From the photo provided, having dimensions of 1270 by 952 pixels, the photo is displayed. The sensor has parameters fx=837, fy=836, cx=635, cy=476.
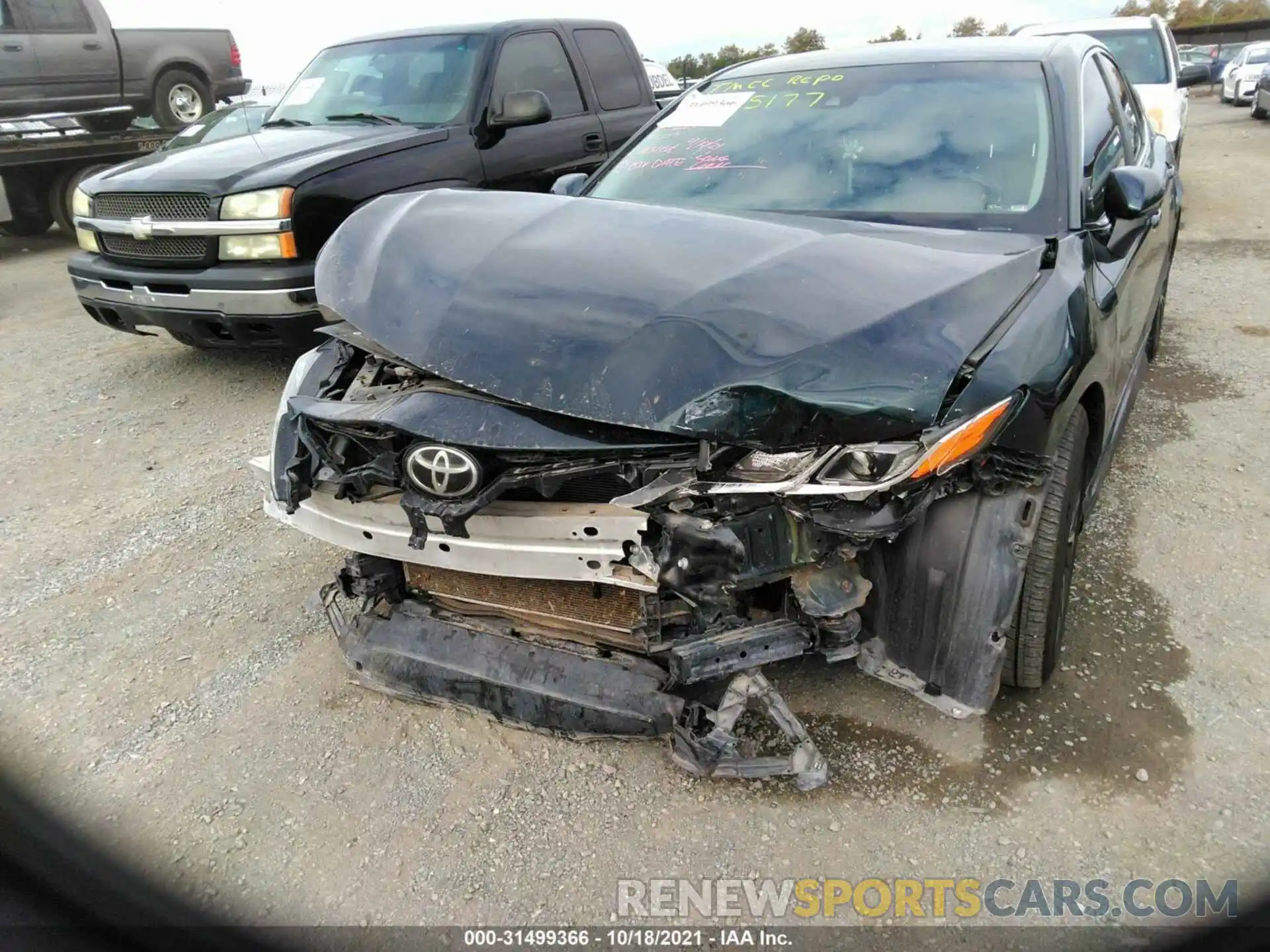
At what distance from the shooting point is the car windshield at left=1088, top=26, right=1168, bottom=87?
7.96 metres

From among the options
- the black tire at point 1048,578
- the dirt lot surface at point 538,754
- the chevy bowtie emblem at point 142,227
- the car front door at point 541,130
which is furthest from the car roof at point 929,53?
Result: the chevy bowtie emblem at point 142,227

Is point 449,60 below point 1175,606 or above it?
above

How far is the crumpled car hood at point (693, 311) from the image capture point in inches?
71.3

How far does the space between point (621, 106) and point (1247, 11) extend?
6793 cm

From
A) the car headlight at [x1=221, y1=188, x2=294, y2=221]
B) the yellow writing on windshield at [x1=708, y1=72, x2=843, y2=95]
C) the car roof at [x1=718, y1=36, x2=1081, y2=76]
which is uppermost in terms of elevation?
the car roof at [x1=718, y1=36, x2=1081, y2=76]

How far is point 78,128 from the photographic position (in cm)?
873

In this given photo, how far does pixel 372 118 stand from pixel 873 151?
12.3ft

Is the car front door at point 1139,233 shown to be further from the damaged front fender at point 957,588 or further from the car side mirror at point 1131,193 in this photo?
the damaged front fender at point 957,588

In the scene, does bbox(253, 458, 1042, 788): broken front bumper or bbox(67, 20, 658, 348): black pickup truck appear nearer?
bbox(253, 458, 1042, 788): broken front bumper

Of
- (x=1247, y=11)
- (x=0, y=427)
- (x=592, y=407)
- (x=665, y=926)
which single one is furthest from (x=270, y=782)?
(x=1247, y=11)

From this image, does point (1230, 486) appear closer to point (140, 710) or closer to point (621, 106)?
point (140, 710)

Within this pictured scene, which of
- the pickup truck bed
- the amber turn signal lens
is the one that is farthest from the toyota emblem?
the pickup truck bed

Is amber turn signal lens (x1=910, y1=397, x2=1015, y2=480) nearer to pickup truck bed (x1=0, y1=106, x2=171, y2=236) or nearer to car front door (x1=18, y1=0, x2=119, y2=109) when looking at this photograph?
pickup truck bed (x1=0, y1=106, x2=171, y2=236)

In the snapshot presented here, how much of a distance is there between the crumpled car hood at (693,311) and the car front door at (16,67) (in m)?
8.96
